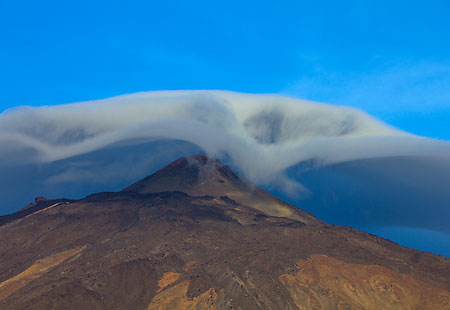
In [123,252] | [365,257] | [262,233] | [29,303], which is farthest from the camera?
[262,233]

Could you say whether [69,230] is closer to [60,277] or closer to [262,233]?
[60,277]

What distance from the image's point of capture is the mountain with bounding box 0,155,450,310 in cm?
8781

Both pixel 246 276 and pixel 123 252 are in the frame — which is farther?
pixel 123 252

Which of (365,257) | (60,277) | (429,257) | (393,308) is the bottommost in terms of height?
(60,277)

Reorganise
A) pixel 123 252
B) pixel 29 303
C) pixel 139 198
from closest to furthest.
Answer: pixel 29 303
pixel 123 252
pixel 139 198

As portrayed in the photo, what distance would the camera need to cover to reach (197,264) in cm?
10731

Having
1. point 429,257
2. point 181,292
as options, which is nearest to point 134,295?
point 181,292

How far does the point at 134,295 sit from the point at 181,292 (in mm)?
10749

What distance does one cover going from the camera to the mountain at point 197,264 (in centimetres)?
8781

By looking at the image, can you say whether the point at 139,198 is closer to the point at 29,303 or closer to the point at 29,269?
the point at 29,269

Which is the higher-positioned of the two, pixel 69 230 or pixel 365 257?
pixel 365 257

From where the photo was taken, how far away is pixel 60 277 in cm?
9975

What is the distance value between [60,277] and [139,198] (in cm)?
7156

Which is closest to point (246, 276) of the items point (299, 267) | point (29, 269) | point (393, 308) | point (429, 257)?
point (299, 267)
